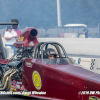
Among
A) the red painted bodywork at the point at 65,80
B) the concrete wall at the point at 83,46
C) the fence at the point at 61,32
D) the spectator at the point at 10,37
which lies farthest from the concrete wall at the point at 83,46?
the red painted bodywork at the point at 65,80

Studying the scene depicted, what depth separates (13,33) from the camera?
43.6 ft

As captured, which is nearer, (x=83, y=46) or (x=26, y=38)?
(x=26, y=38)

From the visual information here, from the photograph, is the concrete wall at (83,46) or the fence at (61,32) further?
the fence at (61,32)

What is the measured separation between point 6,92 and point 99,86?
247 cm

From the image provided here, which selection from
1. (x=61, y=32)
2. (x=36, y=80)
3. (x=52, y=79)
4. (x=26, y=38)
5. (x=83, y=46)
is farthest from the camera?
(x=61, y=32)

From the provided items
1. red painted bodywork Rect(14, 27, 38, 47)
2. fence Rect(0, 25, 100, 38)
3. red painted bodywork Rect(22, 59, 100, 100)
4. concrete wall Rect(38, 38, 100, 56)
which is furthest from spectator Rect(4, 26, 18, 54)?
red painted bodywork Rect(22, 59, 100, 100)

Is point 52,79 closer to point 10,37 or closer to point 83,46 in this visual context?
point 10,37

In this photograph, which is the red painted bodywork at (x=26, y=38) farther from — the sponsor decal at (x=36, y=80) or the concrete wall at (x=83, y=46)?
the concrete wall at (x=83, y=46)

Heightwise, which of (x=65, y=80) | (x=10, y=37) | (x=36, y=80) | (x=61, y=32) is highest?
(x=61, y=32)

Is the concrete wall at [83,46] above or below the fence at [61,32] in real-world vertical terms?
→ below

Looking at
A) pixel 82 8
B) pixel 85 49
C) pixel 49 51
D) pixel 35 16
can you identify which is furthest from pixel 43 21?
pixel 49 51

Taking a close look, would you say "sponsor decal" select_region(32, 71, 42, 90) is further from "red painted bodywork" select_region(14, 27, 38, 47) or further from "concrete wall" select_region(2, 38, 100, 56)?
"concrete wall" select_region(2, 38, 100, 56)

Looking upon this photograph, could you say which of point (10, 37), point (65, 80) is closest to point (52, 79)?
point (65, 80)

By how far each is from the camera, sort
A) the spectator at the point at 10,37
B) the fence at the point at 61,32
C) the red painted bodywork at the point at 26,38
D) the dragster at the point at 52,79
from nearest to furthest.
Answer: the dragster at the point at 52,79 → the red painted bodywork at the point at 26,38 → the spectator at the point at 10,37 → the fence at the point at 61,32
